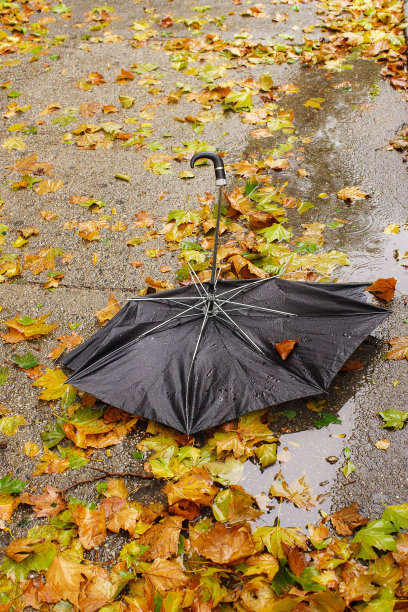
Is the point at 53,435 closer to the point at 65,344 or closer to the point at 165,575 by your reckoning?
the point at 65,344

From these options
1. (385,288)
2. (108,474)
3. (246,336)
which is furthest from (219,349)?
(385,288)

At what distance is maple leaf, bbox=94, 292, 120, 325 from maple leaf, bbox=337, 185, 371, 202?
1.78 m

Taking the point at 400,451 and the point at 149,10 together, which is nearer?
the point at 400,451

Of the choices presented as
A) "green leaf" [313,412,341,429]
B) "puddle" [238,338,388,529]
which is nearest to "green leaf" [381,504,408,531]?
"puddle" [238,338,388,529]

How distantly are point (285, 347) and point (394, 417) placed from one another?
62 cm

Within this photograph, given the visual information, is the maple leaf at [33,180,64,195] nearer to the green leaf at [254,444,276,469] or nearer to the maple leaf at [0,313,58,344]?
the maple leaf at [0,313,58,344]

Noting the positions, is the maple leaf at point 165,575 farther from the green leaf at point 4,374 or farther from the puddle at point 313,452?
the green leaf at point 4,374

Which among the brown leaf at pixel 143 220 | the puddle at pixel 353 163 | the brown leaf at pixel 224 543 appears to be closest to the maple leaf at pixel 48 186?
the brown leaf at pixel 143 220

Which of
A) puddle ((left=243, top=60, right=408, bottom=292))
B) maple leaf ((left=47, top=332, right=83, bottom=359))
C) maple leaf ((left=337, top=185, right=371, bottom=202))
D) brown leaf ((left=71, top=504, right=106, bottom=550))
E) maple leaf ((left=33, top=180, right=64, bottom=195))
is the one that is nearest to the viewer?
brown leaf ((left=71, top=504, right=106, bottom=550))

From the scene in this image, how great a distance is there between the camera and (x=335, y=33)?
5457 millimetres

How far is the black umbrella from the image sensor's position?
2004mm

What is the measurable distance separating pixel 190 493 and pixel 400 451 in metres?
0.92

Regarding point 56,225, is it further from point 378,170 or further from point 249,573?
point 249,573

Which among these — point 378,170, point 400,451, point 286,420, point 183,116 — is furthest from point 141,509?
point 183,116
